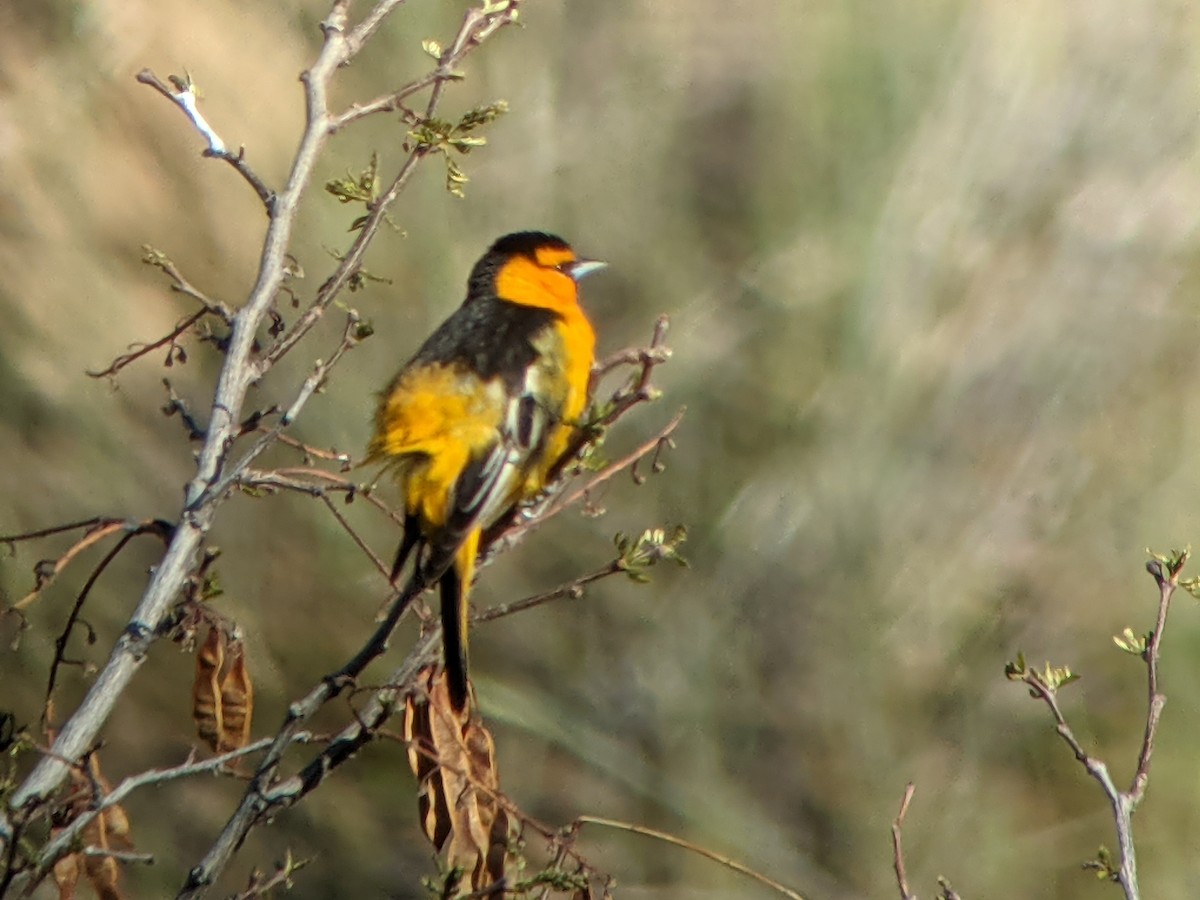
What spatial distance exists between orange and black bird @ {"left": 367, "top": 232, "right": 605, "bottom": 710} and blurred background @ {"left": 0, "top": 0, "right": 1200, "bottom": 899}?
105 cm

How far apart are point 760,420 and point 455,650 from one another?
243 cm

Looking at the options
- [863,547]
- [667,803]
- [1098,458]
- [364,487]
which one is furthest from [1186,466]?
[364,487]

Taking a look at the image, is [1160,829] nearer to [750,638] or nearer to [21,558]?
[750,638]

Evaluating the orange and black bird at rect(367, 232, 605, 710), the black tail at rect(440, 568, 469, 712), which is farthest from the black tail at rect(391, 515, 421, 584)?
the black tail at rect(440, 568, 469, 712)

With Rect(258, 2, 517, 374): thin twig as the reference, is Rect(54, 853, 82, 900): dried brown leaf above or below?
below

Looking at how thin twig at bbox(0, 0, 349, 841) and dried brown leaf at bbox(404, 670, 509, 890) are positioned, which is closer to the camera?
thin twig at bbox(0, 0, 349, 841)

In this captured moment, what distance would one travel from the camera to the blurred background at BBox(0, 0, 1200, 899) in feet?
15.1

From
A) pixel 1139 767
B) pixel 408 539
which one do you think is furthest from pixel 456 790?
pixel 1139 767

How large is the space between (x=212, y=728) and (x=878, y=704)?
2.63 m

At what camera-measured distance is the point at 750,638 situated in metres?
4.68

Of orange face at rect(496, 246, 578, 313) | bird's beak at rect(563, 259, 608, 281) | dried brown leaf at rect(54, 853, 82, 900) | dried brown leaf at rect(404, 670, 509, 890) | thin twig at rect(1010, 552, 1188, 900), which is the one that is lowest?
dried brown leaf at rect(54, 853, 82, 900)

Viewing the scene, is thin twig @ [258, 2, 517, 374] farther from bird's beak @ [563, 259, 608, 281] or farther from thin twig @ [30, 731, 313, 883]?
bird's beak @ [563, 259, 608, 281]

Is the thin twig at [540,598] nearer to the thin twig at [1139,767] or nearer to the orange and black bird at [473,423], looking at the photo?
the orange and black bird at [473,423]

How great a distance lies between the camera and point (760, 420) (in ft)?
15.6
